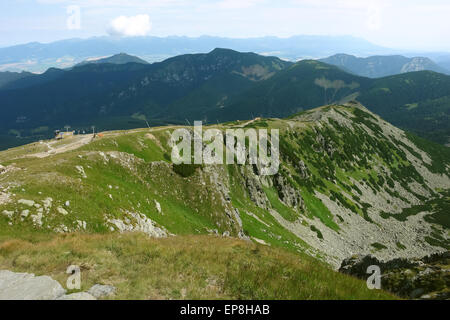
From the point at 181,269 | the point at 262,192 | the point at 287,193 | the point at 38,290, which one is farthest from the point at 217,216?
the point at 287,193

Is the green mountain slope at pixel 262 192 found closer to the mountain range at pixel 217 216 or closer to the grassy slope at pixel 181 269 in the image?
the mountain range at pixel 217 216

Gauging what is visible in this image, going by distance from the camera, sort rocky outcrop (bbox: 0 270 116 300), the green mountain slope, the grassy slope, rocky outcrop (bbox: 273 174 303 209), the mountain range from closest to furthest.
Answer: rocky outcrop (bbox: 0 270 116 300)
the grassy slope
the mountain range
the green mountain slope
rocky outcrop (bbox: 273 174 303 209)

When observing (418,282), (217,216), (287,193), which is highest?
(418,282)

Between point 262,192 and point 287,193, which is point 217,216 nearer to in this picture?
point 262,192

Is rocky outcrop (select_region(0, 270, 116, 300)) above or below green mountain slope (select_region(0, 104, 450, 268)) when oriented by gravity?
above

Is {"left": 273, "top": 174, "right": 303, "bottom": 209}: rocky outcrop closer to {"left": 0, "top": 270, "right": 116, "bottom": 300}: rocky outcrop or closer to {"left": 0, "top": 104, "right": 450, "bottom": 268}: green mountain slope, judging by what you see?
{"left": 0, "top": 104, "right": 450, "bottom": 268}: green mountain slope

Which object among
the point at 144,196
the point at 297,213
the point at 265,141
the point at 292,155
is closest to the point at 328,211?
the point at 297,213

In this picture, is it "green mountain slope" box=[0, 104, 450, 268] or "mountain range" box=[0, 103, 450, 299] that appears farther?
"green mountain slope" box=[0, 104, 450, 268]

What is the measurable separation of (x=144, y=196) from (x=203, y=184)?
17810 mm

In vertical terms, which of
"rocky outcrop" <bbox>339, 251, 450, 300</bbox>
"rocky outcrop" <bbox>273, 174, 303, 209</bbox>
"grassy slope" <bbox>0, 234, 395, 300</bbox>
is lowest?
"rocky outcrop" <bbox>273, 174, 303, 209</bbox>

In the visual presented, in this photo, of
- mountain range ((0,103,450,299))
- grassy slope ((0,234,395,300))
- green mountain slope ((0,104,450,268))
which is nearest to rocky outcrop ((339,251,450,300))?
mountain range ((0,103,450,299))

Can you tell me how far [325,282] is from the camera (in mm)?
12852
